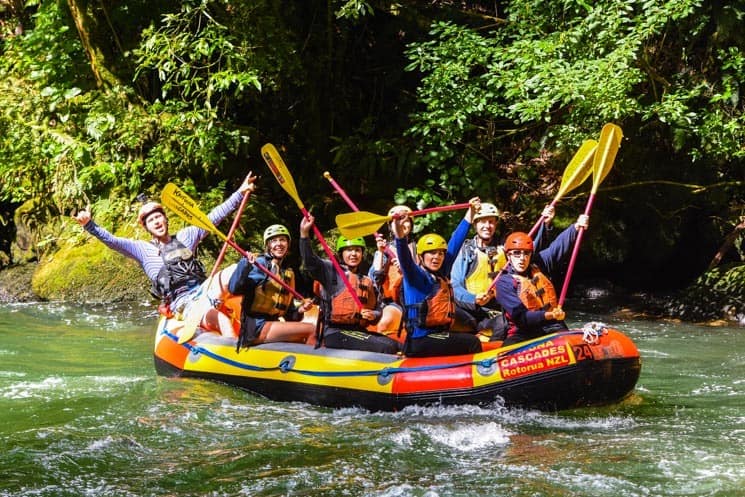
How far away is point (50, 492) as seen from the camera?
12.0 feet

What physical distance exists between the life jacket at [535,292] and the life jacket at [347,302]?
3.48 ft

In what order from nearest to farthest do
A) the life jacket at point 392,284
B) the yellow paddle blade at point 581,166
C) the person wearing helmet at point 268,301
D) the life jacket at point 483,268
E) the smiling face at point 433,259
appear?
the smiling face at point 433,259, the person wearing helmet at point 268,301, the life jacket at point 483,268, the life jacket at point 392,284, the yellow paddle blade at point 581,166

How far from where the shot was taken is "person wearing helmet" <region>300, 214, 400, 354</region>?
539cm

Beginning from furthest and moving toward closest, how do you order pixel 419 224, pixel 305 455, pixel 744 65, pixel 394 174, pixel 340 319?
pixel 394 174
pixel 419 224
pixel 744 65
pixel 340 319
pixel 305 455

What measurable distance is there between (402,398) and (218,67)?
5.88 m

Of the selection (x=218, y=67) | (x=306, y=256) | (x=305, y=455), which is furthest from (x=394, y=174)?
(x=305, y=455)

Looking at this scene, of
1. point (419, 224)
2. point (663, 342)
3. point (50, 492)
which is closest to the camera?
point (50, 492)

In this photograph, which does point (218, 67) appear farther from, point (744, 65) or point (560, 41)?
point (744, 65)

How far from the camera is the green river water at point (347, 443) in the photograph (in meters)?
3.73

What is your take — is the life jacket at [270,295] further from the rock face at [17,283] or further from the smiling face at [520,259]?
the rock face at [17,283]

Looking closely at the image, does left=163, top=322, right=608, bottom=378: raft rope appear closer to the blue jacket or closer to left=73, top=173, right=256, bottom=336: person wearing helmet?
the blue jacket

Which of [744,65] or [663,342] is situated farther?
[744,65]

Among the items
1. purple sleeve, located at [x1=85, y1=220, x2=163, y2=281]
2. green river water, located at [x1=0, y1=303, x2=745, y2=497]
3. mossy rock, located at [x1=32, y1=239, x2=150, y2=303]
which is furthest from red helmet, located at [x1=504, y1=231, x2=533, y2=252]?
mossy rock, located at [x1=32, y1=239, x2=150, y2=303]

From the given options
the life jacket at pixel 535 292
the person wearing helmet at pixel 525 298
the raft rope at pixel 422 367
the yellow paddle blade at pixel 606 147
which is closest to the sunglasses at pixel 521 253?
the person wearing helmet at pixel 525 298
